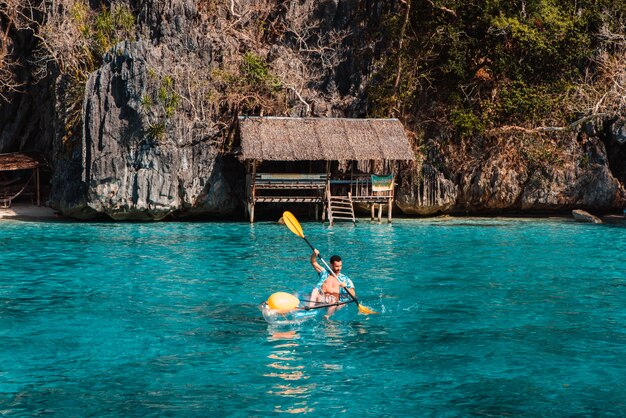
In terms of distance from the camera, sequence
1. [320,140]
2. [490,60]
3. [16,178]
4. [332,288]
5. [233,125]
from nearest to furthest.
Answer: [332,288]
[320,140]
[233,125]
[490,60]
[16,178]

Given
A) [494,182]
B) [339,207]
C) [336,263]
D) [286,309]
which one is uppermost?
[494,182]

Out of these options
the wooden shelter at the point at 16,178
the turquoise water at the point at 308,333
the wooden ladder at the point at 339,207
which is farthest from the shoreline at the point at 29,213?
the wooden ladder at the point at 339,207

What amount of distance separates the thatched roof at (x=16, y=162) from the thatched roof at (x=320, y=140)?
10.7 metres

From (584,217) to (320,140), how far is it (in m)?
10.9

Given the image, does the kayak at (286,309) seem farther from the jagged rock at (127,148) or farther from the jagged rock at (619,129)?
the jagged rock at (619,129)

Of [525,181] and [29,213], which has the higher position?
[525,181]

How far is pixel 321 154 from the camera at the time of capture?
2861 centimetres

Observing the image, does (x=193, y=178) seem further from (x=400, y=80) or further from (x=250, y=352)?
(x=250, y=352)

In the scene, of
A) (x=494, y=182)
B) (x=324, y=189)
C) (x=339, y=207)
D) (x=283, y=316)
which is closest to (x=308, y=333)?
(x=283, y=316)

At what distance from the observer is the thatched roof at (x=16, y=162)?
1307 inches

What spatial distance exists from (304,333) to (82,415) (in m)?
4.52

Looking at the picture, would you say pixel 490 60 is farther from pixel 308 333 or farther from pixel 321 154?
pixel 308 333

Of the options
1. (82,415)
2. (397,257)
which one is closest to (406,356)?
(82,415)

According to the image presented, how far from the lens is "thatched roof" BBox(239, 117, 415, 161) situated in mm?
28391
